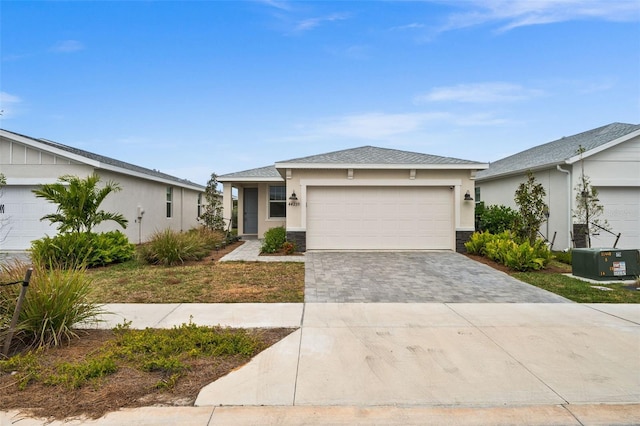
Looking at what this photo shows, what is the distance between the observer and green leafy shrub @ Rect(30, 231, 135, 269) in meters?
9.58

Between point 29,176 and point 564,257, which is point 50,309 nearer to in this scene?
point 29,176

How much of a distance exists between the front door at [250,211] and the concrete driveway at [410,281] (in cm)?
829

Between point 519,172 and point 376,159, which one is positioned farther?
point 519,172

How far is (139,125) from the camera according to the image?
17766mm

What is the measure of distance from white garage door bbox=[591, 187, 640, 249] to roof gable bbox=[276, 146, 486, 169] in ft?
15.4

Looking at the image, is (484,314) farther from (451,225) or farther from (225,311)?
(451,225)

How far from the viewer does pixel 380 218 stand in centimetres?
1290

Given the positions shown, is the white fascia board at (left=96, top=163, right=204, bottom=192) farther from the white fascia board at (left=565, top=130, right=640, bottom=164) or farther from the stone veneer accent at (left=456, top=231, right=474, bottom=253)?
the white fascia board at (left=565, top=130, right=640, bottom=164)

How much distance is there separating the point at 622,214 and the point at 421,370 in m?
13.5

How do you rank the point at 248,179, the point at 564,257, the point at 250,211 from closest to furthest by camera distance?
the point at 564,257, the point at 248,179, the point at 250,211

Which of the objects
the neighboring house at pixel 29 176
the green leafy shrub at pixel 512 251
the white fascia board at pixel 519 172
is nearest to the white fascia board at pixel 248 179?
the neighboring house at pixel 29 176

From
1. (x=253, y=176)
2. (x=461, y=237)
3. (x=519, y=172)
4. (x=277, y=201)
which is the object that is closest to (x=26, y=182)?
(x=253, y=176)

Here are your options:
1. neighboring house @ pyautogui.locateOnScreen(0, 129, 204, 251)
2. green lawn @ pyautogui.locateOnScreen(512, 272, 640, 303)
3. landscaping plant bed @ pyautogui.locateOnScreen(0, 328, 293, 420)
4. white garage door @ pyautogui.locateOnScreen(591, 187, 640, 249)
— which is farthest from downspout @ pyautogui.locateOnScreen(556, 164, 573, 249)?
neighboring house @ pyautogui.locateOnScreen(0, 129, 204, 251)

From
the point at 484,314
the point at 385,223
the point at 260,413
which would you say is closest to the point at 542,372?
the point at 484,314
